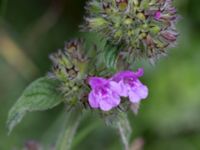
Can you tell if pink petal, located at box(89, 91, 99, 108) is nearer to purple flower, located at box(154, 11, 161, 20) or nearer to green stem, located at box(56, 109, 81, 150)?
green stem, located at box(56, 109, 81, 150)

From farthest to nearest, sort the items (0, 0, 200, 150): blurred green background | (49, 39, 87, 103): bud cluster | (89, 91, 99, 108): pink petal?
(0, 0, 200, 150): blurred green background, (49, 39, 87, 103): bud cluster, (89, 91, 99, 108): pink petal

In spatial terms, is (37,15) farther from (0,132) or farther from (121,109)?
(121,109)

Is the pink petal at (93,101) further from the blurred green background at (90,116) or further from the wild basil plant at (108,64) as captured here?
the blurred green background at (90,116)

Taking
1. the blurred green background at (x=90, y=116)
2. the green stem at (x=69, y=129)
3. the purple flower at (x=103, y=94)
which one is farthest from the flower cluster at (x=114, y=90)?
the blurred green background at (x=90, y=116)

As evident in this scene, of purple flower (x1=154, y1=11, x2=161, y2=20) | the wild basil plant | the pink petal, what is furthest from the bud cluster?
purple flower (x1=154, y1=11, x2=161, y2=20)

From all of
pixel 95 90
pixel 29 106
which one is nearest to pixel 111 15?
pixel 95 90

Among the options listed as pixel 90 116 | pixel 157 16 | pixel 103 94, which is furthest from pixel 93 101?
pixel 90 116

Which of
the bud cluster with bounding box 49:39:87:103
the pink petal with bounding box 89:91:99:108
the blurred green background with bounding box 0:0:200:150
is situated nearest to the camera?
the pink petal with bounding box 89:91:99:108

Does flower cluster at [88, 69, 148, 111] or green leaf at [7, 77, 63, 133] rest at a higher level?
green leaf at [7, 77, 63, 133]
